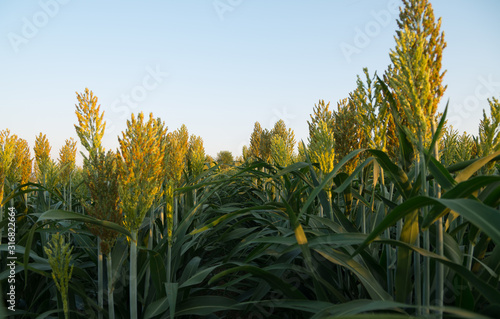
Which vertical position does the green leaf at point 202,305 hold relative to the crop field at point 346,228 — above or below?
below

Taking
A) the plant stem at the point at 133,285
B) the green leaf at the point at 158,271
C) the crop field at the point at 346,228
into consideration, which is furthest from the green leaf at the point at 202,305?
the plant stem at the point at 133,285

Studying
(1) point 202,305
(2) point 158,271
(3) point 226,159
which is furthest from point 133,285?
(3) point 226,159

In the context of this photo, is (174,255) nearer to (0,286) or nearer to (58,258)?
(58,258)

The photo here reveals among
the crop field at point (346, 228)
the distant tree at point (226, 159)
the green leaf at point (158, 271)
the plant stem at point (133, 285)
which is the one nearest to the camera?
the crop field at point (346, 228)

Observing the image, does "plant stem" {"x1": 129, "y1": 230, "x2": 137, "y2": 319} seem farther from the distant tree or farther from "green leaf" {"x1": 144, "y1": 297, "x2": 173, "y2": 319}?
the distant tree

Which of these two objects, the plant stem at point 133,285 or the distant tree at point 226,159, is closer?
the plant stem at point 133,285

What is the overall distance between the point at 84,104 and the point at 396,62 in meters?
1.93

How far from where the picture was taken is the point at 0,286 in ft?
6.72

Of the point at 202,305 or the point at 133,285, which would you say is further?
the point at 202,305

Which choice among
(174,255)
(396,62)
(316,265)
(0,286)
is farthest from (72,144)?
(396,62)

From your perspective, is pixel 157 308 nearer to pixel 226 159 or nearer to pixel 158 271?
pixel 158 271

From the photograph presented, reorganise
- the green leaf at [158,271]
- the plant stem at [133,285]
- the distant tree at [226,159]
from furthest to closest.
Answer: the distant tree at [226,159] < the green leaf at [158,271] < the plant stem at [133,285]

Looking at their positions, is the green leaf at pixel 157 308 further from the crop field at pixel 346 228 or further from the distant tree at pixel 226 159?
the distant tree at pixel 226 159

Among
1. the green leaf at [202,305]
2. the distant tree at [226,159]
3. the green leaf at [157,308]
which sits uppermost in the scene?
the distant tree at [226,159]
